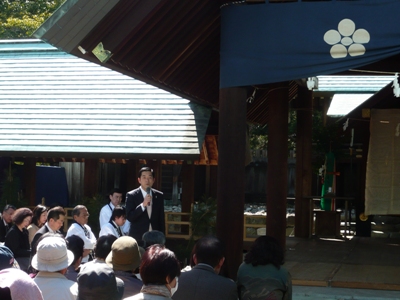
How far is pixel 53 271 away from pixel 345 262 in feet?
17.2

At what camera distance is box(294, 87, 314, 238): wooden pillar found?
11.5 metres

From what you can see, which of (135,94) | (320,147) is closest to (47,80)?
(135,94)

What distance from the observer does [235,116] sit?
239 inches

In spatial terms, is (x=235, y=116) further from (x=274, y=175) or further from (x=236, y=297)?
(x=274, y=175)

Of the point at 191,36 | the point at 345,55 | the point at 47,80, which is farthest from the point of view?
the point at 47,80

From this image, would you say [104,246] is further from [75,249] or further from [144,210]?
[144,210]

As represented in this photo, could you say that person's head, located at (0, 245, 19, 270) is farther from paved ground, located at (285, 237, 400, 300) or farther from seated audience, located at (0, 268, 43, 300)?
paved ground, located at (285, 237, 400, 300)

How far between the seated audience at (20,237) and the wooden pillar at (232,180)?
250cm

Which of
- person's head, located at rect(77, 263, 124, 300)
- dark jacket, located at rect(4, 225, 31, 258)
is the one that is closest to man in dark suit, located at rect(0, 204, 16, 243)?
dark jacket, located at rect(4, 225, 31, 258)

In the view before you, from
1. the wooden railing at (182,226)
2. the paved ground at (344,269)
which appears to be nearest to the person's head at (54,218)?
the paved ground at (344,269)

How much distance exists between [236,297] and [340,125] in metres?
9.67

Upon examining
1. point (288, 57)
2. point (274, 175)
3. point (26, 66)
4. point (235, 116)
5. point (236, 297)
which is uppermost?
point (26, 66)

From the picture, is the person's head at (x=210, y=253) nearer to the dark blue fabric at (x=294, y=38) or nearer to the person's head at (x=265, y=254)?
the person's head at (x=265, y=254)

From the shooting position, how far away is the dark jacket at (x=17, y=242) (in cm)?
719
